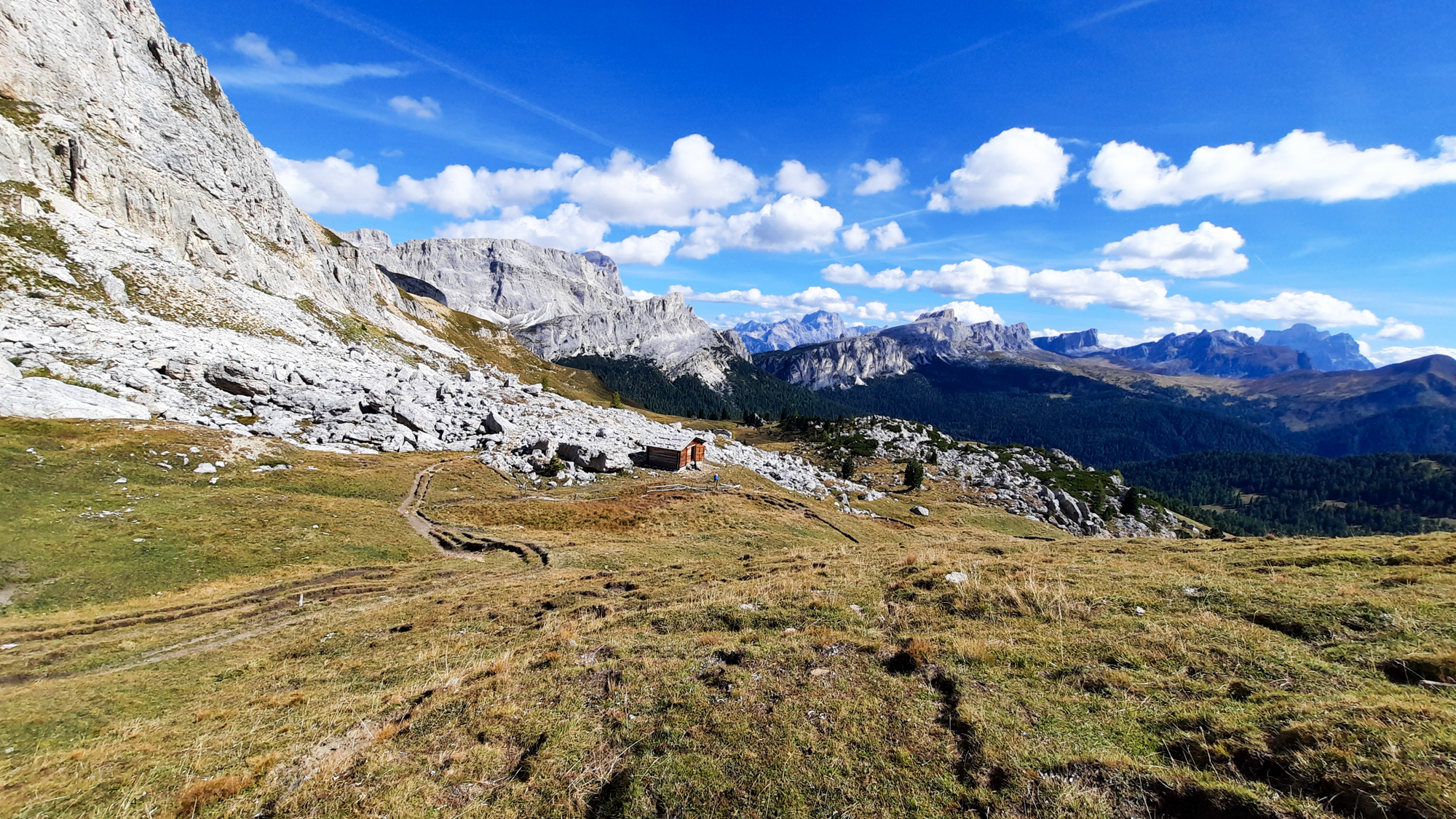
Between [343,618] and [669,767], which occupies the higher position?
[669,767]

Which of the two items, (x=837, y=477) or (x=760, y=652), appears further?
(x=837, y=477)

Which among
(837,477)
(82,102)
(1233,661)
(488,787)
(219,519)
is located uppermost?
(82,102)

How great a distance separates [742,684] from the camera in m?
12.0

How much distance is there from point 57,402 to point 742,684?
61.4 metres

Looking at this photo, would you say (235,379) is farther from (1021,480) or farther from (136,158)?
(1021,480)

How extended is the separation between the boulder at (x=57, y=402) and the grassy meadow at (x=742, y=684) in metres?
17.2

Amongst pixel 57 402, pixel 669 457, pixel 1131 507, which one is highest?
pixel 57 402

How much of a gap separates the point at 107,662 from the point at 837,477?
8897cm

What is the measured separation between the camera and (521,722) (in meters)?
11.1

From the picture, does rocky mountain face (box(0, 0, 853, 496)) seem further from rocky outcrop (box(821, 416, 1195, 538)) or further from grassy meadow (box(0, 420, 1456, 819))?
rocky outcrop (box(821, 416, 1195, 538))

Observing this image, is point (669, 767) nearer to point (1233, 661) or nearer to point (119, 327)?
point (1233, 661)

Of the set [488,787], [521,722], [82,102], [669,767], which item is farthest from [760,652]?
[82,102]

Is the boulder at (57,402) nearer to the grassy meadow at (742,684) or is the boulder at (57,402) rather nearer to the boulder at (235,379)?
the boulder at (235,379)

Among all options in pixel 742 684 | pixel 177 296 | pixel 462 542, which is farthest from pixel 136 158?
pixel 742 684
